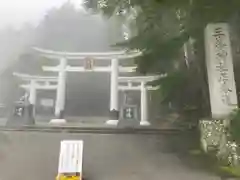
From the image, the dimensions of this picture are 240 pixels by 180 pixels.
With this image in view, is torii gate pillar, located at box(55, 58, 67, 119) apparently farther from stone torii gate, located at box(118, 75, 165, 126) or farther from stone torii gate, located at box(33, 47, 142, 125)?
stone torii gate, located at box(118, 75, 165, 126)

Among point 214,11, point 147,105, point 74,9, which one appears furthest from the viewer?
point 74,9

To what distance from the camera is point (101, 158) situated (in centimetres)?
209

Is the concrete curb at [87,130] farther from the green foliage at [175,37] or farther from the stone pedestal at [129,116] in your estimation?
the green foliage at [175,37]

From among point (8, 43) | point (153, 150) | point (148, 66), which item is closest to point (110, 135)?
point (153, 150)

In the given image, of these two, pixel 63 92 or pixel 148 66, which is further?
pixel 63 92

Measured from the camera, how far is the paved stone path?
1.85 m

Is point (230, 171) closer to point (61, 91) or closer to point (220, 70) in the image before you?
point (220, 70)

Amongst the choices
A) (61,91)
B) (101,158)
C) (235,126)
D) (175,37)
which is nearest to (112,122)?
(61,91)

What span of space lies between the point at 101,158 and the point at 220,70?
846 millimetres

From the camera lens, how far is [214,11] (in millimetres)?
1910

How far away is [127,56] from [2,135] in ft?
4.18

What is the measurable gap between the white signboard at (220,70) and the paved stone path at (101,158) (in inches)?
15.0

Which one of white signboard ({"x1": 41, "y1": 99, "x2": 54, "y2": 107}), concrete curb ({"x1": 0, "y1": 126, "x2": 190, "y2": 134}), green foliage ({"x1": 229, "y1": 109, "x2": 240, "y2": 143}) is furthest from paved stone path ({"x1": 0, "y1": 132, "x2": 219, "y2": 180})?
white signboard ({"x1": 41, "y1": 99, "x2": 54, "y2": 107})

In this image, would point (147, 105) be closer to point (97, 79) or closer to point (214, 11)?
point (97, 79)
